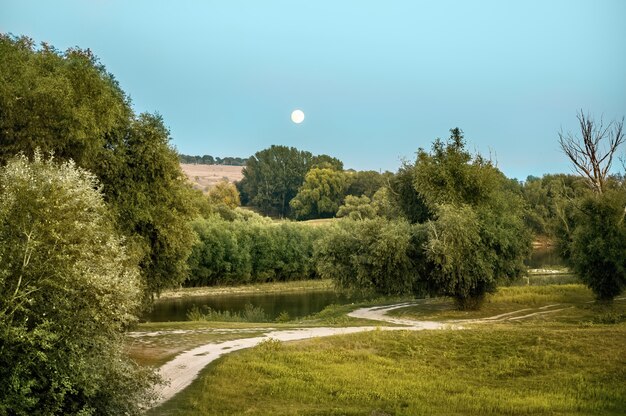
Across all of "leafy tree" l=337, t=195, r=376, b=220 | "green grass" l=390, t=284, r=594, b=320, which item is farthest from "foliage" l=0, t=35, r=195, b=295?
"leafy tree" l=337, t=195, r=376, b=220

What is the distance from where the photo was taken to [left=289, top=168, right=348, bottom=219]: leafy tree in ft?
464

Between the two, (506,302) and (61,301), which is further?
(506,302)

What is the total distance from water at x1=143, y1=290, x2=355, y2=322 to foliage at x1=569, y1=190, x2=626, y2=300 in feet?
62.2

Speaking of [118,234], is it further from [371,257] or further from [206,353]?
[371,257]

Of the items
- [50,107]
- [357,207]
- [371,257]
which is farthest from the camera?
[357,207]

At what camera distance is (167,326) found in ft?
114

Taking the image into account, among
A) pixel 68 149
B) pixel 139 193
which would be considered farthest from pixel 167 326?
pixel 68 149

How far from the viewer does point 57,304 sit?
14.5 meters

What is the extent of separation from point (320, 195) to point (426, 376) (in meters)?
122

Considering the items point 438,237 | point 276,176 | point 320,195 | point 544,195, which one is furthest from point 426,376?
point 276,176

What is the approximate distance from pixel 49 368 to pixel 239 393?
6.82m

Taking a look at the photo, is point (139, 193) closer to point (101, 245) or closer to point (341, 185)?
point (101, 245)

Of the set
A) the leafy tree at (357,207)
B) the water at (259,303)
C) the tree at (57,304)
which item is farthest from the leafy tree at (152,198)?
the leafy tree at (357,207)

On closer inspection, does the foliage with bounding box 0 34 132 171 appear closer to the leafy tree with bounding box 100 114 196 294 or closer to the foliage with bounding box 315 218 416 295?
the leafy tree with bounding box 100 114 196 294
